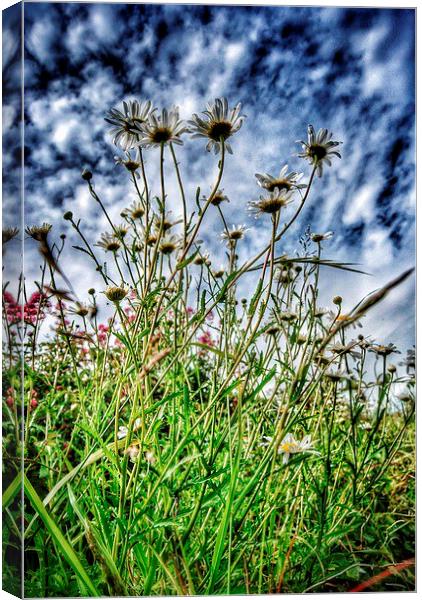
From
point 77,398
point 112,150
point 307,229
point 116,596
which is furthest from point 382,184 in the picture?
point 116,596

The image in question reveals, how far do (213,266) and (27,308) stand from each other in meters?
0.50

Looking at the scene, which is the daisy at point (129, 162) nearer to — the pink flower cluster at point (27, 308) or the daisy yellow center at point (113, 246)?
the daisy yellow center at point (113, 246)

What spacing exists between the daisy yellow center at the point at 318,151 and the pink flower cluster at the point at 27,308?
2.56 ft

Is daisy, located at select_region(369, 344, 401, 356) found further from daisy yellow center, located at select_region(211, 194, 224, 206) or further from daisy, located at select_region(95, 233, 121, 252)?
daisy, located at select_region(95, 233, 121, 252)

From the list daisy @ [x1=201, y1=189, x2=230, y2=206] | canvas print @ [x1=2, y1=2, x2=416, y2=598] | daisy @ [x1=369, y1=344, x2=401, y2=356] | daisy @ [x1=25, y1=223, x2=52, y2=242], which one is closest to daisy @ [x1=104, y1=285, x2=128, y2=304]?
canvas print @ [x1=2, y1=2, x2=416, y2=598]

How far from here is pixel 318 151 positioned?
160cm

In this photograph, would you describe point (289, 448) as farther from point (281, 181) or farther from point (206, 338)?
point (281, 181)

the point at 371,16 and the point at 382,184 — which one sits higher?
the point at 371,16

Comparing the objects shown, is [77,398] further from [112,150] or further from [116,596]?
[112,150]

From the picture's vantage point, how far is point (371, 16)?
171cm

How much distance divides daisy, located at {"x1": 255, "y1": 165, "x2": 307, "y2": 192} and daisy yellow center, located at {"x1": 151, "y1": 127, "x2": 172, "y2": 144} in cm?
25

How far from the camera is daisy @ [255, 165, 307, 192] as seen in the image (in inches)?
59.1

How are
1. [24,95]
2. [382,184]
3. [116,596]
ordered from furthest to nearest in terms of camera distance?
1. [382,184]
2. [24,95]
3. [116,596]

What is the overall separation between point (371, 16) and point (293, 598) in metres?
1.55
